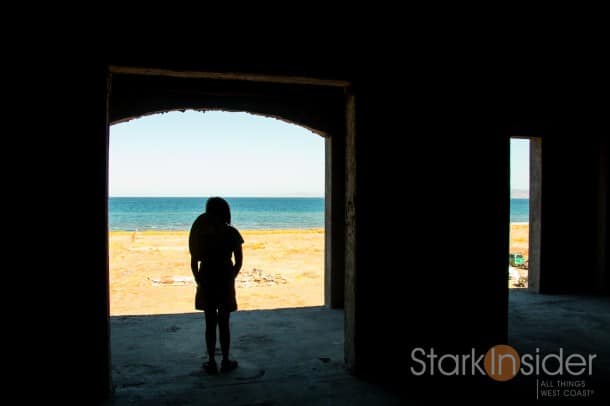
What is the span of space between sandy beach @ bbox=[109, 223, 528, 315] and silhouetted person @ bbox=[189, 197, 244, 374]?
14.3 ft

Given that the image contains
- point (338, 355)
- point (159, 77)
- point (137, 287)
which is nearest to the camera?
point (338, 355)

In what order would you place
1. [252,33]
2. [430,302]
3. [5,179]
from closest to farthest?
[5,179] < [252,33] < [430,302]

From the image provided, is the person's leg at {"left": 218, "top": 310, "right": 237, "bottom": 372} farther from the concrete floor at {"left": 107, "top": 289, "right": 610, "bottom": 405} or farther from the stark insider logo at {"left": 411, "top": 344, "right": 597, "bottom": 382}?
the stark insider logo at {"left": 411, "top": 344, "right": 597, "bottom": 382}

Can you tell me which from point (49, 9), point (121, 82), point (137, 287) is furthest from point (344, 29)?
point (137, 287)

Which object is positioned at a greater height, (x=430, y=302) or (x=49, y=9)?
(x=49, y=9)

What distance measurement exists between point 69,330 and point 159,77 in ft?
12.2

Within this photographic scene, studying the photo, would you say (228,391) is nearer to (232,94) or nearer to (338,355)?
(338,355)

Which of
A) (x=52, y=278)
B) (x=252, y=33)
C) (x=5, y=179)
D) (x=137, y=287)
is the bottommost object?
(x=137, y=287)

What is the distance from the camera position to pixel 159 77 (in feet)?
18.6

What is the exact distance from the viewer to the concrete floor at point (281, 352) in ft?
10.8

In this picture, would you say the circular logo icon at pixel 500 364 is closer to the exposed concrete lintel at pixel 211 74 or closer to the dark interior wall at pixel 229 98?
the exposed concrete lintel at pixel 211 74

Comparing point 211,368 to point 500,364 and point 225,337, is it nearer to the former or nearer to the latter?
point 225,337

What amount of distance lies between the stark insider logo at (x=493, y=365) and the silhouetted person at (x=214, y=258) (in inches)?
65.5

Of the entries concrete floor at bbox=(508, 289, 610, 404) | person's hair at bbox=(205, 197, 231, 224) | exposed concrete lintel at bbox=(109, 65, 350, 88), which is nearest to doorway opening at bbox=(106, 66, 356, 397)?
exposed concrete lintel at bbox=(109, 65, 350, 88)
